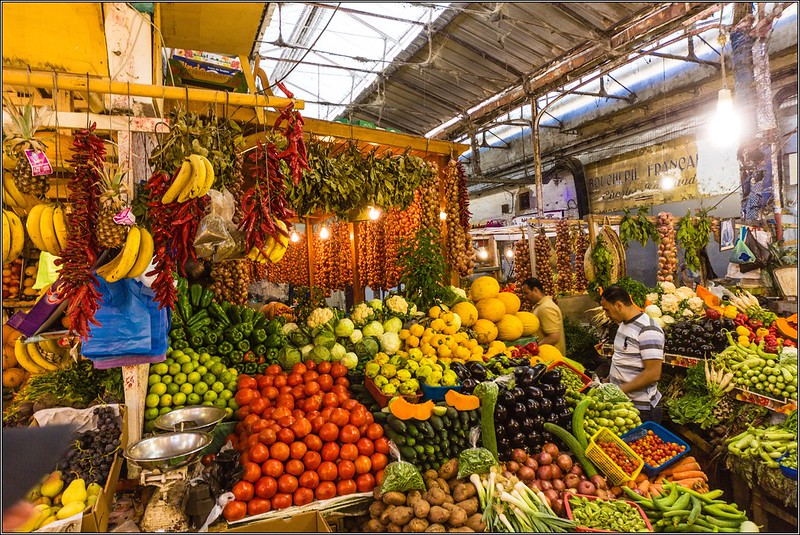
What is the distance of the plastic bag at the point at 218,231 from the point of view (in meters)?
2.70

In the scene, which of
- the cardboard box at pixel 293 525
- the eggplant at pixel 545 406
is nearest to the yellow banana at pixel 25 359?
the cardboard box at pixel 293 525

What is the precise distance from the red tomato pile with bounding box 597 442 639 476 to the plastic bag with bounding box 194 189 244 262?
287cm

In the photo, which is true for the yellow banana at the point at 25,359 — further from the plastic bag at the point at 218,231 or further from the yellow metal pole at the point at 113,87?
the yellow metal pole at the point at 113,87

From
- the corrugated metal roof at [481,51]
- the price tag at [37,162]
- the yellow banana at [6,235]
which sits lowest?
the yellow banana at [6,235]

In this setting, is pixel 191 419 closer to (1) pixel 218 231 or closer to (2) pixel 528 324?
(1) pixel 218 231

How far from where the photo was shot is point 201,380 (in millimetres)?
3535

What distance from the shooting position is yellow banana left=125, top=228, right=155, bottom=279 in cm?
261

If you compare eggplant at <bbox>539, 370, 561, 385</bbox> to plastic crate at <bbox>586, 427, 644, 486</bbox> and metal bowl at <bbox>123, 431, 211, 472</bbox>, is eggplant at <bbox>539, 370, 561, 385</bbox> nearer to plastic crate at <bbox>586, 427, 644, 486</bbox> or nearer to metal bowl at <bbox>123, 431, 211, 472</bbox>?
plastic crate at <bbox>586, 427, 644, 486</bbox>

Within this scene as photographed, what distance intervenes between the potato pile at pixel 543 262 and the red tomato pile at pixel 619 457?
19.5 ft

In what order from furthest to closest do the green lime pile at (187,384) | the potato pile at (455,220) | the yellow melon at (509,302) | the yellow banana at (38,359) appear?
1. the potato pile at (455,220)
2. the yellow melon at (509,302)
3. the yellow banana at (38,359)
4. the green lime pile at (187,384)

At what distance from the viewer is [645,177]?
10055 millimetres

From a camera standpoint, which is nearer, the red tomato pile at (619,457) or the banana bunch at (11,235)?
the banana bunch at (11,235)

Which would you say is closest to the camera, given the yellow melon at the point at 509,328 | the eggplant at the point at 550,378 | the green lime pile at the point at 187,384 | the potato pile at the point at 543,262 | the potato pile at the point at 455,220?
the green lime pile at the point at 187,384

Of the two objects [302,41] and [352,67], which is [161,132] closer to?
[302,41]
